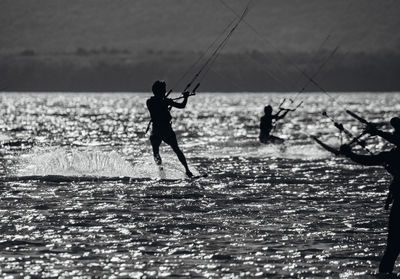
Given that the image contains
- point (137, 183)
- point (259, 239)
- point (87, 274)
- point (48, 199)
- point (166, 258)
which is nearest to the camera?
point (87, 274)

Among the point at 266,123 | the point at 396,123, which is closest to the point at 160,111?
the point at 396,123

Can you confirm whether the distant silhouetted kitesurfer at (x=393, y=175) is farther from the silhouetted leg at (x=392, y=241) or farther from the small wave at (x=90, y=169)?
the small wave at (x=90, y=169)

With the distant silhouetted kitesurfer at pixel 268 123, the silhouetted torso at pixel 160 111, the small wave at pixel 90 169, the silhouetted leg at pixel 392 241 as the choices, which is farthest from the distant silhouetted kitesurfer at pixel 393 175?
the distant silhouetted kitesurfer at pixel 268 123

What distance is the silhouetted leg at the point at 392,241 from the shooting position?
9.65 meters

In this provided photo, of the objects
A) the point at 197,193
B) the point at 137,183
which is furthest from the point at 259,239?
the point at 137,183

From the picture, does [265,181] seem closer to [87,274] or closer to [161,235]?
[161,235]

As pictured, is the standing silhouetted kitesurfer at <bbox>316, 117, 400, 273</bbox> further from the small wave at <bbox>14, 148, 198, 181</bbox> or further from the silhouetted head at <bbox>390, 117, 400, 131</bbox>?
the small wave at <bbox>14, 148, 198, 181</bbox>

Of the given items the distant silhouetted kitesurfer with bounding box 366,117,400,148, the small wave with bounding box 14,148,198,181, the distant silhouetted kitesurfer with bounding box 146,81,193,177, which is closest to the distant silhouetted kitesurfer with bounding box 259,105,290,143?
the small wave with bounding box 14,148,198,181

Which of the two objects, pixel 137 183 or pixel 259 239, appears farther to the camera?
pixel 137 183

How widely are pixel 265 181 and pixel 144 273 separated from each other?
11074mm

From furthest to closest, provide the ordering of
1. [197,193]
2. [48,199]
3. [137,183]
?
[137,183], [197,193], [48,199]

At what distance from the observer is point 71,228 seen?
12922 millimetres

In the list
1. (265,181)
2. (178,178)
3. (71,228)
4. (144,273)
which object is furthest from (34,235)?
(265,181)

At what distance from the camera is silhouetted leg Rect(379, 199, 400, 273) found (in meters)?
9.65
